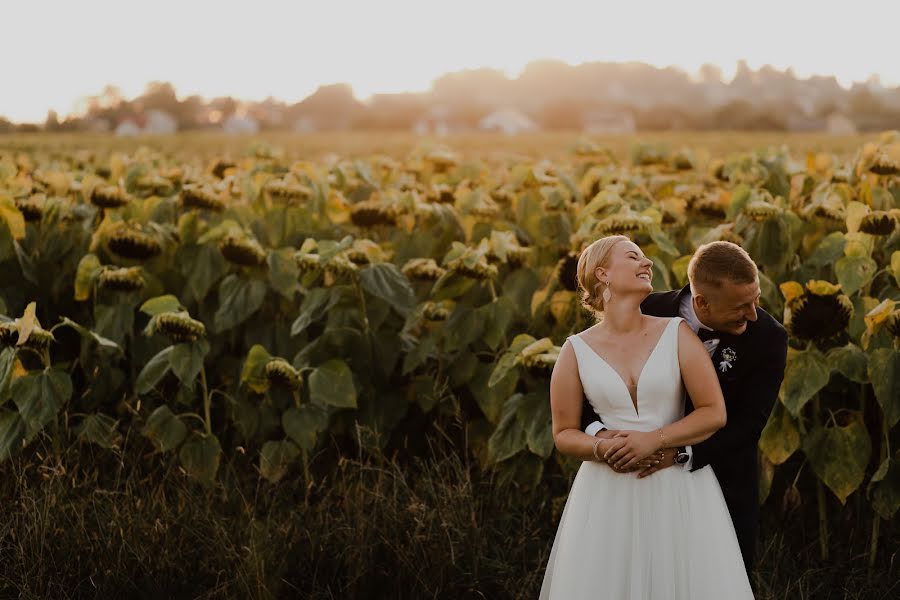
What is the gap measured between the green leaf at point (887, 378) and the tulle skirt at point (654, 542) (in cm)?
94

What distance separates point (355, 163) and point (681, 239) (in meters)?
1.76

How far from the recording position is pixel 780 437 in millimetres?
3445

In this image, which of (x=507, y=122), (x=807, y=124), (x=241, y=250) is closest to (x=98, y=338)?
(x=241, y=250)

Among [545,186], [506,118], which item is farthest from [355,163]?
[506,118]

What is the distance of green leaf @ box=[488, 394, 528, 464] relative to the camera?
3691 millimetres

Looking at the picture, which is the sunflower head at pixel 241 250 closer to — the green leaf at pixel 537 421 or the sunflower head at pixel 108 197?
the sunflower head at pixel 108 197

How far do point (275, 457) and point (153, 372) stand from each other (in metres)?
0.51

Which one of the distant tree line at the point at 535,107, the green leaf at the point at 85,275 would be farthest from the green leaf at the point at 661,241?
the distant tree line at the point at 535,107

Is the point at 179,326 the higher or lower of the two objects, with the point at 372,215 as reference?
lower

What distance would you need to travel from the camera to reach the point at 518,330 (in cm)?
430

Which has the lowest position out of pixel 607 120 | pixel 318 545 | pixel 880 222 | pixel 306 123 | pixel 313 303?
pixel 607 120

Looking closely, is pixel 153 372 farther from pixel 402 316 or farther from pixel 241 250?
pixel 402 316

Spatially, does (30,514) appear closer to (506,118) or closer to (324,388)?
(324,388)

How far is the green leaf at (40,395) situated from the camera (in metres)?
3.75
